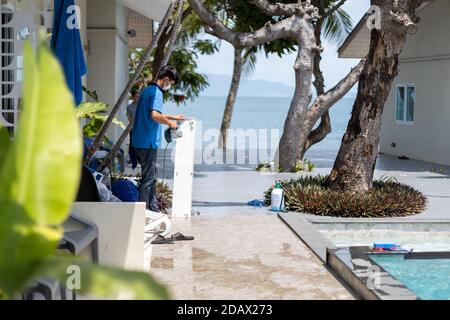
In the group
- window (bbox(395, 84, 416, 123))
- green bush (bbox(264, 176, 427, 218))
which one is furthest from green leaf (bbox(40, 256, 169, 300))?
window (bbox(395, 84, 416, 123))

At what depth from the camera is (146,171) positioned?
909 centimetres

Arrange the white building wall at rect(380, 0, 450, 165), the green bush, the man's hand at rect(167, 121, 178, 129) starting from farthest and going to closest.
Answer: the white building wall at rect(380, 0, 450, 165) < the green bush < the man's hand at rect(167, 121, 178, 129)

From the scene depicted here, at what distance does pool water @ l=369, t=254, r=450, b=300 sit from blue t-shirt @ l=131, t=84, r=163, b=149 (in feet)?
9.73

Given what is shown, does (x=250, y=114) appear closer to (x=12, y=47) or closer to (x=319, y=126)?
(x=319, y=126)

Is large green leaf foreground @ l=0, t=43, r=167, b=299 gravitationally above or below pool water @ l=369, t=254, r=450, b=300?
above

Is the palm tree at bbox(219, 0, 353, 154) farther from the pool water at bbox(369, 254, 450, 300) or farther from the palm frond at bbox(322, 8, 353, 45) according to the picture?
the pool water at bbox(369, 254, 450, 300)

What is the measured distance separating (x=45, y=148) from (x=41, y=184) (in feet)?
0.26

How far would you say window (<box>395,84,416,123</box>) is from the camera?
802 inches

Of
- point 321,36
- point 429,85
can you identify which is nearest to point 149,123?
point 429,85

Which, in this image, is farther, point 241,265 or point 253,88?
point 253,88

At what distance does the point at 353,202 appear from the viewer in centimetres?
1017

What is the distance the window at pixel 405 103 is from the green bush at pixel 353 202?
9694 mm

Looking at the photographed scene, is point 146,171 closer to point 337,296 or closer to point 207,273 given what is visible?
point 207,273
